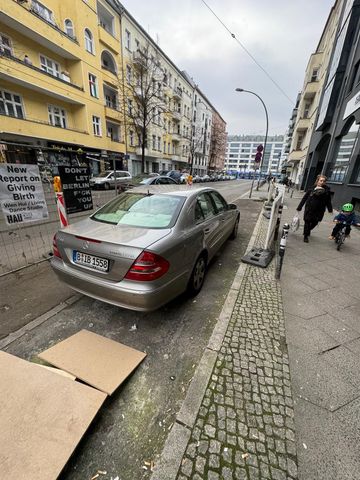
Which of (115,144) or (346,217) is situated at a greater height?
(115,144)

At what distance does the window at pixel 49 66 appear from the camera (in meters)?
15.9

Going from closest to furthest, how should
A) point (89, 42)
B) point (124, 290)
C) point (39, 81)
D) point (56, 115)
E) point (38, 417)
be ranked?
point (38, 417)
point (124, 290)
point (39, 81)
point (56, 115)
point (89, 42)

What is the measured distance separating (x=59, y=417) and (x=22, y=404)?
0.31 m

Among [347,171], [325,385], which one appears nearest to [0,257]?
[325,385]

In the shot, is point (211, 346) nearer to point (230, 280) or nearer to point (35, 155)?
point (230, 280)

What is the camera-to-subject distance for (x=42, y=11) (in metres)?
14.8

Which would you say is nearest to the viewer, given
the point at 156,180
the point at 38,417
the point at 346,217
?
the point at 38,417

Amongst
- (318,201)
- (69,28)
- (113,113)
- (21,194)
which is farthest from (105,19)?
(318,201)

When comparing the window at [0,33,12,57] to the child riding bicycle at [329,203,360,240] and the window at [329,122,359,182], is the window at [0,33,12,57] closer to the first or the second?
the child riding bicycle at [329,203,360,240]

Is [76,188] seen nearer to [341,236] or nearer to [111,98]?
[341,236]

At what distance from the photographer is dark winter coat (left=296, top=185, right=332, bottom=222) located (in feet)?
18.5

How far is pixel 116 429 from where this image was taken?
1.60 meters

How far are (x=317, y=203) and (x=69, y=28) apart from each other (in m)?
22.5

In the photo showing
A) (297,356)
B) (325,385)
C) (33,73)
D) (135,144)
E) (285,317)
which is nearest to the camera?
(325,385)
